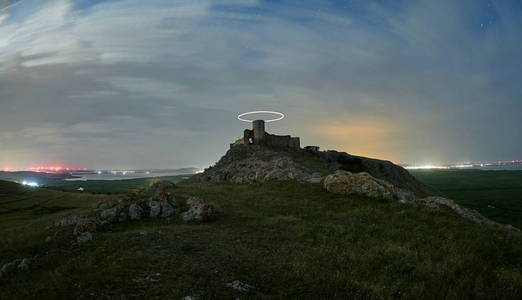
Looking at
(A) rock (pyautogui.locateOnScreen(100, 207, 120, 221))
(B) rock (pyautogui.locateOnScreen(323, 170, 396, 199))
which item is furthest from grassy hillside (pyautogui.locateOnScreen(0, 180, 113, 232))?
(B) rock (pyautogui.locateOnScreen(323, 170, 396, 199))

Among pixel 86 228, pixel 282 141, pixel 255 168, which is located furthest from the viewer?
pixel 282 141

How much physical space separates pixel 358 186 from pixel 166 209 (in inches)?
628

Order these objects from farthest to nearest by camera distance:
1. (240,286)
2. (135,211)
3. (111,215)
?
(135,211)
(111,215)
(240,286)

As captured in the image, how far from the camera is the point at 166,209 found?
2208 centimetres

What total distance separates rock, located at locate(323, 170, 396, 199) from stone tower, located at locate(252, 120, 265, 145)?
38.4 metres

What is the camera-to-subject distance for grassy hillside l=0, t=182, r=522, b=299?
883 cm

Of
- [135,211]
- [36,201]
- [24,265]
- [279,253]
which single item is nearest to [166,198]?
[135,211]

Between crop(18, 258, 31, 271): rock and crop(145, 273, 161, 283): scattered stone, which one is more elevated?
crop(145, 273, 161, 283): scattered stone

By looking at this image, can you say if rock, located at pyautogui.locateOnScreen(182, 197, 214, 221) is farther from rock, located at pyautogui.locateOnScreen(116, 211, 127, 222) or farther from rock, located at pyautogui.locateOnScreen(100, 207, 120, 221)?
rock, located at pyautogui.locateOnScreen(100, 207, 120, 221)

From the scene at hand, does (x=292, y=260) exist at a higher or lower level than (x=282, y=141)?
lower

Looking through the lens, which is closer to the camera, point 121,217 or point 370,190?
point 121,217

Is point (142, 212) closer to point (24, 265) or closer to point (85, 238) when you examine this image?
point (85, 238)

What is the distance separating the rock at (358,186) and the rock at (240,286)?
1649 cm

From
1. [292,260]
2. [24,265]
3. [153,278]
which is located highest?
[153,278]
